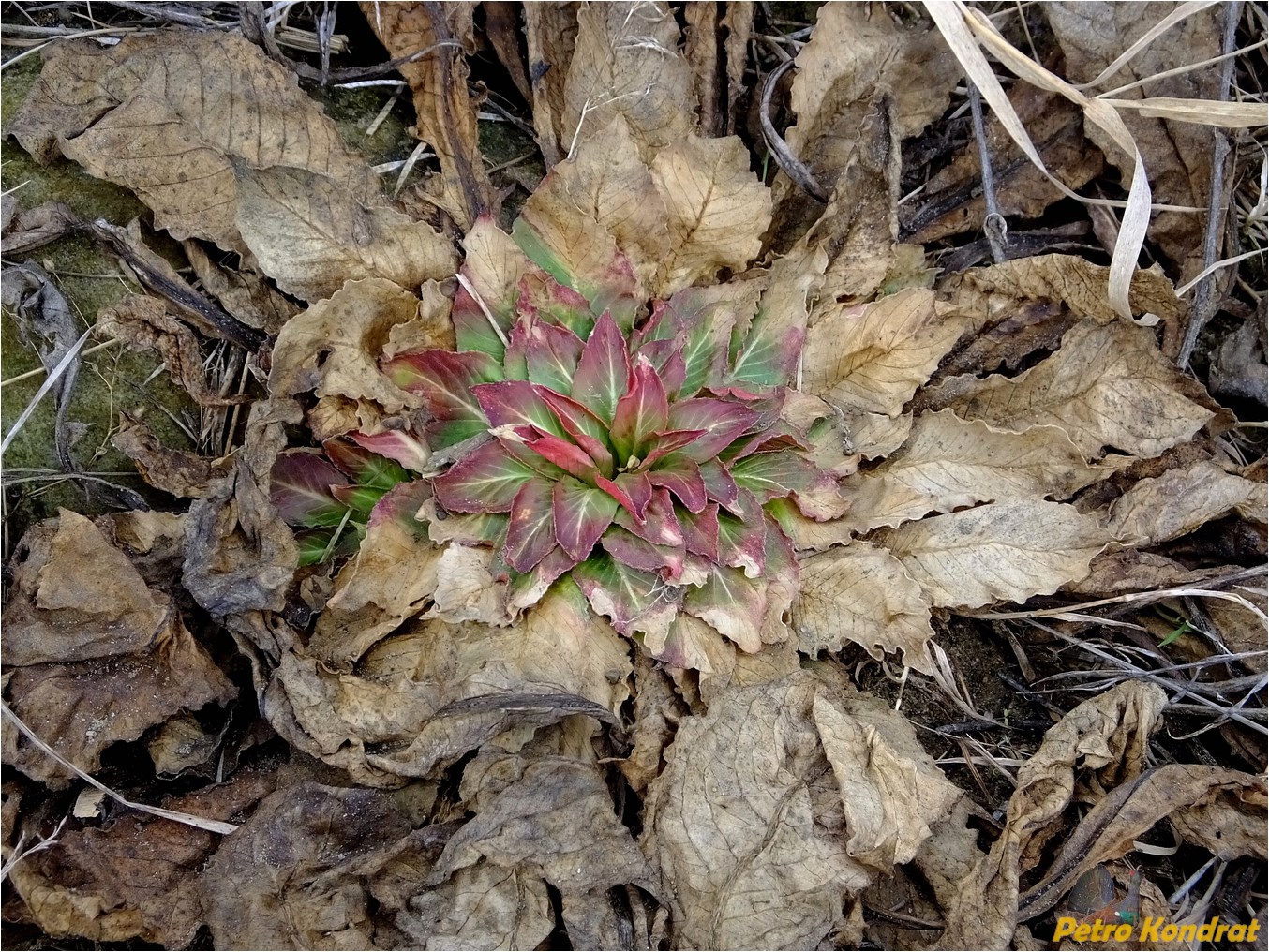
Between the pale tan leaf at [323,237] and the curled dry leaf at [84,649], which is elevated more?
the pale tan leaf at [323,237]

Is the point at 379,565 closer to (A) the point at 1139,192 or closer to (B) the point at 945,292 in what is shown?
(B) the point at 945,292

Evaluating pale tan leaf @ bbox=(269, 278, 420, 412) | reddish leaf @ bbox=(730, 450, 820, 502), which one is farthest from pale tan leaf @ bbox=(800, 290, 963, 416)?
pale tan leaf @ bbox=(269, 278, 420, 412)

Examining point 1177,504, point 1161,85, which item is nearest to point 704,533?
point 1177,504

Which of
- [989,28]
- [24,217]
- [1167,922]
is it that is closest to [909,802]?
[1167,922]

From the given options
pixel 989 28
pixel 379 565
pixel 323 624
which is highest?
pixel 989 28

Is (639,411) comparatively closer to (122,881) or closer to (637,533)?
(637,533)

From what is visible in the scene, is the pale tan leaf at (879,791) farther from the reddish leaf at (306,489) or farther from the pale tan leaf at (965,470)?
the reddish leaf at (306,489)

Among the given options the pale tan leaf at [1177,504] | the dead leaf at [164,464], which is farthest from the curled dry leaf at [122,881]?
the pale tan leaf at [1177,504]

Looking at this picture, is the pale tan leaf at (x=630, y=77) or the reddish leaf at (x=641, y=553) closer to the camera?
the reddish leaf at (x=641, y=553)
